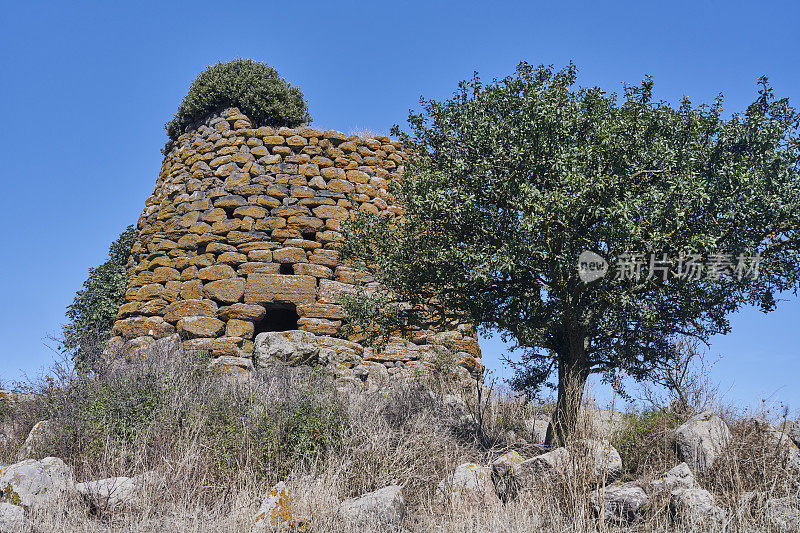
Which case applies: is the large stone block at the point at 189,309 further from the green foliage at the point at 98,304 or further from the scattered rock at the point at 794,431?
the scattered rock at the point at 794,431

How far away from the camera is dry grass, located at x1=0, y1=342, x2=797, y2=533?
6281 mm

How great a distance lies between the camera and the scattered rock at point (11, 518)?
6102 millimetres

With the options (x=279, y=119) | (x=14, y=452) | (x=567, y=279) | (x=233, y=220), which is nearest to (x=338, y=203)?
(x=233, y=220)

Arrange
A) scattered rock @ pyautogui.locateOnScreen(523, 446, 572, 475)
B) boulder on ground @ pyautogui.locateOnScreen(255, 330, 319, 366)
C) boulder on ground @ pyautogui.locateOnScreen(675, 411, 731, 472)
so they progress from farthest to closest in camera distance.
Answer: boulder on ground @ pyautogui.locateOnScreen(255, 330, 319, 366) → boulder on ground @ pyautogui.locateOnScreen(675, 411, 731, 472) → scattered rock @ pyautogui.locateOnScreen(523, 446, 572, 475)

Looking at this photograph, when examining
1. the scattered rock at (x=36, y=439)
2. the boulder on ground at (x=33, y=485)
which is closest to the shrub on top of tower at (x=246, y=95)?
the scattered rock at (x=36, y=439)

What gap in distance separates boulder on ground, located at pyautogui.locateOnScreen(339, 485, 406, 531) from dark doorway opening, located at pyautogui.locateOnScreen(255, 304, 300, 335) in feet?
20.6

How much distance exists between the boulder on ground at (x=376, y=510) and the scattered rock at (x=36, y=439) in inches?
164

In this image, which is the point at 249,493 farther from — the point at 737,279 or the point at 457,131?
the point at 737,279

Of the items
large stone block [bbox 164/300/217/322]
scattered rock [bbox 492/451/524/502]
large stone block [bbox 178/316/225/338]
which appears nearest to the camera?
scattered rock [bbox 492/451/524/502]

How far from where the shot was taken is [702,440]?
741cm

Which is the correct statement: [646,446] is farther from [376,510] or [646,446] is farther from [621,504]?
[376,510]

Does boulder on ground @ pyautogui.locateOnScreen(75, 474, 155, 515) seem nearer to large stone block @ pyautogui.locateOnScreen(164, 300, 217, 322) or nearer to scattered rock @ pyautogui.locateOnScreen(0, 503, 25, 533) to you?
scattered rock @ pyautogui.locateOnScreen(0, 503, 25, 533)

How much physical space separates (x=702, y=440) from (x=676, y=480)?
1056 millimetres

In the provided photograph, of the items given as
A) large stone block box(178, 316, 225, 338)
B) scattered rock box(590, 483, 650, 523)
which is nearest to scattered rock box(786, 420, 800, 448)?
scattered rock box(590, 483, 650, 523)
